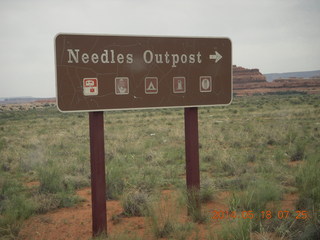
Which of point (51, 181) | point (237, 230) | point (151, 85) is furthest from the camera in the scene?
point (51, 181)

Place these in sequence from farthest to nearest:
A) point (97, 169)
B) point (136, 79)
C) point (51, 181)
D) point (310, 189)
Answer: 1. point (51, 181)
2. point (310, 189)
3. point (136, 79)
4. point (97, 169)

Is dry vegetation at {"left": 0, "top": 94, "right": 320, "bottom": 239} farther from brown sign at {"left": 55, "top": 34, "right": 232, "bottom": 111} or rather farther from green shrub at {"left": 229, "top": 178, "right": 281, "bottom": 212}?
brown sign at {"left": 55, "top": 34, "right": 232, "bottom": 111}

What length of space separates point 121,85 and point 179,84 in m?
0.89

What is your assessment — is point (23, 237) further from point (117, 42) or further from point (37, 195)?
point (117, 42)

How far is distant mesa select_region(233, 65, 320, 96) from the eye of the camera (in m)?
86.4

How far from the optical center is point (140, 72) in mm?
4395

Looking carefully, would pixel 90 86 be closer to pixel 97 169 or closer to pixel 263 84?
pixel 97 169

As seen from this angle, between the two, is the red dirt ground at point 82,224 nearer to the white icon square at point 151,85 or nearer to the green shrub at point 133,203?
the green shrub at point 133,203

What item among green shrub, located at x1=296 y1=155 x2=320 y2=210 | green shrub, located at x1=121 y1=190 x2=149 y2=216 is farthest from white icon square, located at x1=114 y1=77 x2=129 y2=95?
green shrub, located at x1=296 y1=155 x2=320 y2=210

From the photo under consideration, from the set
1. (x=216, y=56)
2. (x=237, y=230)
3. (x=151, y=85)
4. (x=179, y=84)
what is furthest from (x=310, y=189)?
(x=151, y=85)

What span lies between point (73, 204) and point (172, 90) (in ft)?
10.3

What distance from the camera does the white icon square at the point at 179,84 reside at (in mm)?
4664

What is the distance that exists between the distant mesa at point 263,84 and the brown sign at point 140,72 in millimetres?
81319

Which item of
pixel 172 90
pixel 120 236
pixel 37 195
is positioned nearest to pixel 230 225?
pixel 120 236
